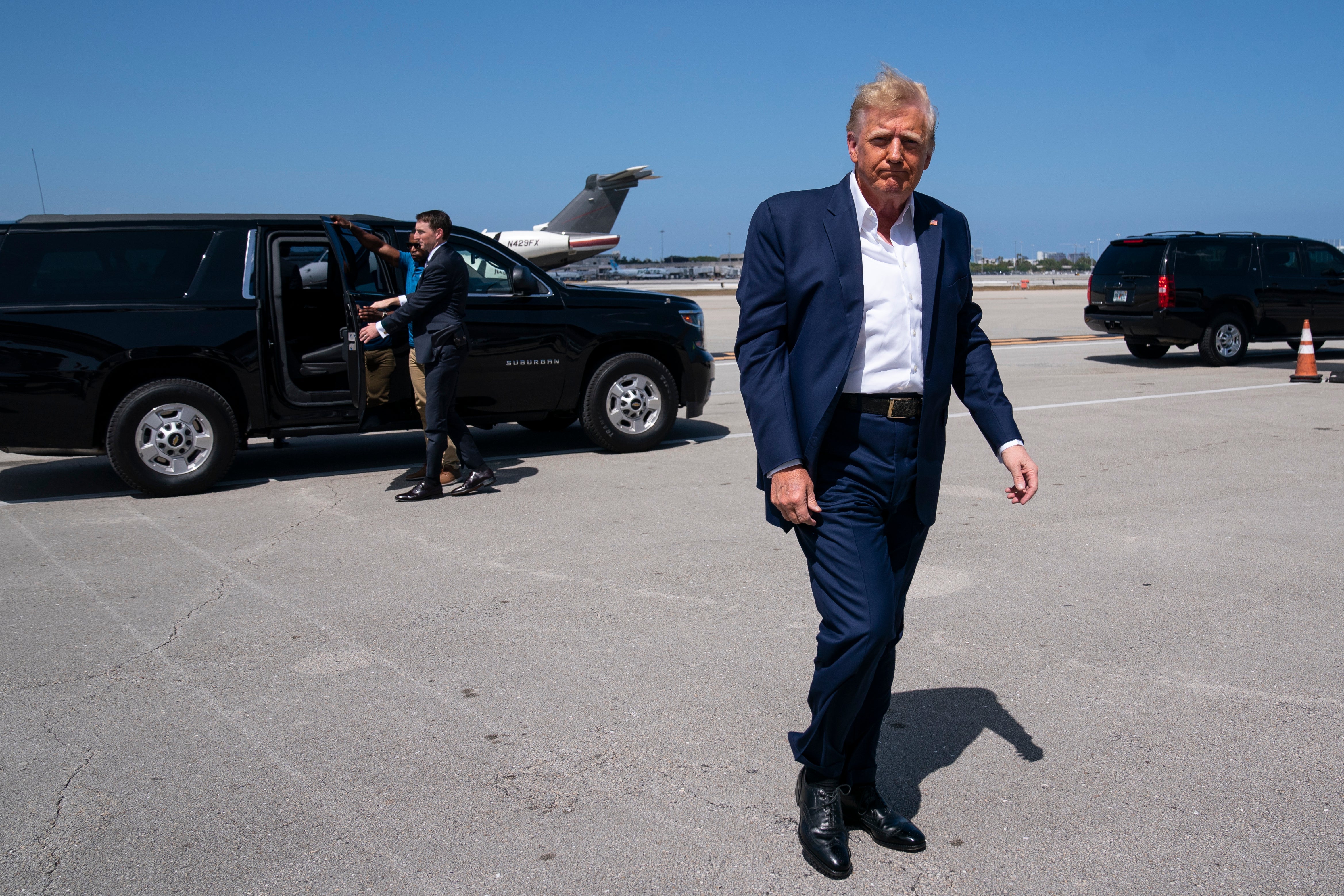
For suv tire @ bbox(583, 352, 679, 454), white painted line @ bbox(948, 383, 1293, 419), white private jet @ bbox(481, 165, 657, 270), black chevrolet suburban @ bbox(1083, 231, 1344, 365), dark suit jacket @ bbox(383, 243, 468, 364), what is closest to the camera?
dark suit jacket @ bbox(383, 243, 468, 364)

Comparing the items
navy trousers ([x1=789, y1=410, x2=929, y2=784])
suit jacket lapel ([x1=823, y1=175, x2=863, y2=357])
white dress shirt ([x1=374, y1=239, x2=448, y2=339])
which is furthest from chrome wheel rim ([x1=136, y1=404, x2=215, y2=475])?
suit jacket lapel ([x1=823, y1=175, x2=863, y2=357])

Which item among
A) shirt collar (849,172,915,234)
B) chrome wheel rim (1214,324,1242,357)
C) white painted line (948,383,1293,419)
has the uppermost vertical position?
shirt collar (849,172,915,234)

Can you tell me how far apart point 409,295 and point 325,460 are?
2.40 meters

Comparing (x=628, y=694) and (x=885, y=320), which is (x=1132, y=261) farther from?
(x=885, y=320)

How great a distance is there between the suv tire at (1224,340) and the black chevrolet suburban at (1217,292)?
11 mm

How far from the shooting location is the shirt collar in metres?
2.82

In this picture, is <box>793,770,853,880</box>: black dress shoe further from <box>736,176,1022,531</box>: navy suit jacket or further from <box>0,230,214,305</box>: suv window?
<box>0,230,214,305</box>: suv window

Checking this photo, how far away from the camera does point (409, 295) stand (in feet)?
23.6

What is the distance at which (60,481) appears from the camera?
26.8 feet

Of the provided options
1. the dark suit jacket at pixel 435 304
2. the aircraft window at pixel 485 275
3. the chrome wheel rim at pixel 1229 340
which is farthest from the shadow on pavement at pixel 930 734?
the chrome wheel rim at pixel 1229 340

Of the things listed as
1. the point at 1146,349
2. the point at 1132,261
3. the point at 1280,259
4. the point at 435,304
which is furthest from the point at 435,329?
the point at 1280,259

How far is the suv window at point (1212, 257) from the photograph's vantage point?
1537cm

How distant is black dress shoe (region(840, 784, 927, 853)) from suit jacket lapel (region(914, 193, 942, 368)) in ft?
3.76

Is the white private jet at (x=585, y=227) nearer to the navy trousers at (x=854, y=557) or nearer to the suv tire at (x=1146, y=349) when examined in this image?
the suv tire at (x=1146, y=349)
